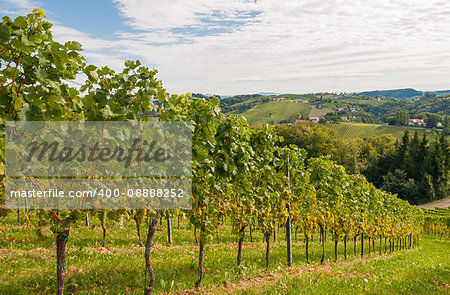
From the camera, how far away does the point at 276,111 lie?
577ft

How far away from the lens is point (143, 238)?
12.3m

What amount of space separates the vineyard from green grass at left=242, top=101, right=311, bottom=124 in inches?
5649

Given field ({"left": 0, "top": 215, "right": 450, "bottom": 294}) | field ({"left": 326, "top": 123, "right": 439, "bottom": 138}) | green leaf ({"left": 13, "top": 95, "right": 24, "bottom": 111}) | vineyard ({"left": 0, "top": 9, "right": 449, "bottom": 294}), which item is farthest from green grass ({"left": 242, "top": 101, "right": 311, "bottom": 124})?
green leaf ({"left": 13, "top": 95, "right": 24, "bottom": 111})

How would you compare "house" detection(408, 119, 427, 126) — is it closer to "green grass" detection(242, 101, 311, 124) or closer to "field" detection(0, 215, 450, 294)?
"green grass" detection(242, 101, 311, 124)

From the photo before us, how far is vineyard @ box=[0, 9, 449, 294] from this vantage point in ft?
10.4

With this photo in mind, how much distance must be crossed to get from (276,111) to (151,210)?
175419 millimetres

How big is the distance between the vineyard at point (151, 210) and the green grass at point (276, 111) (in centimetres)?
14348

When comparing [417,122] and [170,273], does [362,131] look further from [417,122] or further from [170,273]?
[170,273]

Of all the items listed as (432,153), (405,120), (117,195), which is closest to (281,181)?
(117,195)

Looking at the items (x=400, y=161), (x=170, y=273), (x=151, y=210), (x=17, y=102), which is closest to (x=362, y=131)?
(x=400, y=161)

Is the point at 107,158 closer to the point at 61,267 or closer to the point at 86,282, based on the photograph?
the point at 61,267

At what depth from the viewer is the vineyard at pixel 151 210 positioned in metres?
3.18

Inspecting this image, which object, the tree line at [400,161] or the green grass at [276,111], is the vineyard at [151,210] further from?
the green grass at [276,111]

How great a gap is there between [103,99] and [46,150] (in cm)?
109
